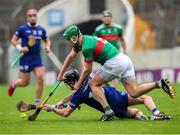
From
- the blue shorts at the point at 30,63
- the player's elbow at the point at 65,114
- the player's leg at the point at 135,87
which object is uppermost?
the player's leg at the point at 135,87

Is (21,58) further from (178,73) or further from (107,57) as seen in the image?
(178,73)

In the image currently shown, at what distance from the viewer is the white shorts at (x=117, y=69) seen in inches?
547

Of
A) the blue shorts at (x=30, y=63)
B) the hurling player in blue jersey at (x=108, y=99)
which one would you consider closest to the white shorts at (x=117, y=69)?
the hurling player in blue jersey at (x=108, y=99)

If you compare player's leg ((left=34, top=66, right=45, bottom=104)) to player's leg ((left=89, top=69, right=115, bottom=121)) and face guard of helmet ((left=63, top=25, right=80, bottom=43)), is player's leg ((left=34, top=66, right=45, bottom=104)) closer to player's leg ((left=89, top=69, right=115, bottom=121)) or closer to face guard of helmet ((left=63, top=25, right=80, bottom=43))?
player's leg ((left=89, top=69, right=115, bottom=121))

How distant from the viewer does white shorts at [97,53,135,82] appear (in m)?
13.9

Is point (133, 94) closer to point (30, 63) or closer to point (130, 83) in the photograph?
point (130, 83)

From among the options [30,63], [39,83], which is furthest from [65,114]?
[30,63]

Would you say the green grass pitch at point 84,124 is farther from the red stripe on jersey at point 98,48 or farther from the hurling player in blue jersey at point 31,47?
the hurling player in blue jersey at point 31,47

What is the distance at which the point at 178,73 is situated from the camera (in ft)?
99.9

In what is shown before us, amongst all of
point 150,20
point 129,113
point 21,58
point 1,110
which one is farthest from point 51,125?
point 150,20

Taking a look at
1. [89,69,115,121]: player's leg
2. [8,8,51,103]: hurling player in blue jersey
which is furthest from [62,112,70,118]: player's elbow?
[8,8,51,103]: hurling player in blue jersey

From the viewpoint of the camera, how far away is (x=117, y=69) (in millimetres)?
13906

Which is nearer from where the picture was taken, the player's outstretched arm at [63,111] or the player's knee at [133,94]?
the player's knee at [133,94]

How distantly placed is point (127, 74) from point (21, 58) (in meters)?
5.23
